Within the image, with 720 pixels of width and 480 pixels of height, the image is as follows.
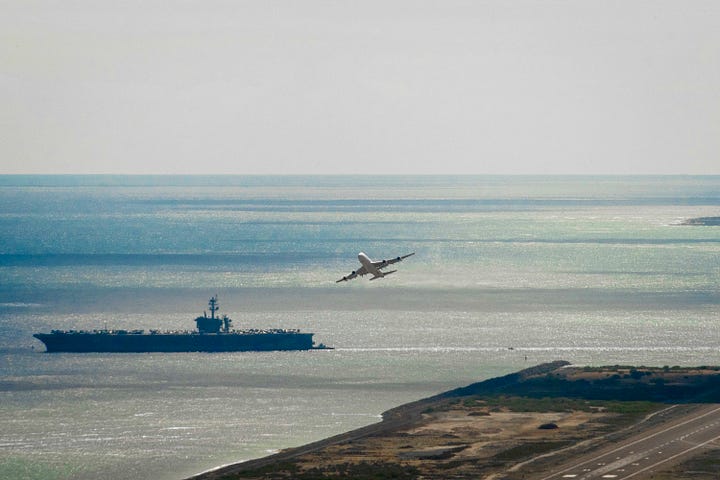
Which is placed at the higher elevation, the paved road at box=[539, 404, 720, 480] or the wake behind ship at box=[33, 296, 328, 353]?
the wake behind ship at box=[33, 296, 328, 353]

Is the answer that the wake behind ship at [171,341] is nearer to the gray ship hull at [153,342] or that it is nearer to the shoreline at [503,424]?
the gray ship hull at [153,342]

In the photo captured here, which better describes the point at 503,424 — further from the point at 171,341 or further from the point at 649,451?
the point at 171,341

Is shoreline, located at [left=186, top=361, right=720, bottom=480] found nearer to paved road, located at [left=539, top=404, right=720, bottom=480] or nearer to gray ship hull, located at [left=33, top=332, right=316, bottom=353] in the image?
paved road, located at [left=539, top=404, right=720, bottom=480]

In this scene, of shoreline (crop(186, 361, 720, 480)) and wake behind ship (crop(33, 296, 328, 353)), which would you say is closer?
shoreline (crop(186, 361, 720, 480))

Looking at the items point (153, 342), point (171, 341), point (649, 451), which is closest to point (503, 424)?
point (649, 451)

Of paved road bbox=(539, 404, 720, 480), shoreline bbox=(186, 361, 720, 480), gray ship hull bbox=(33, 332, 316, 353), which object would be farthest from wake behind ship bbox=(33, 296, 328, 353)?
paved road bbox=(539, 404, 720, 480)

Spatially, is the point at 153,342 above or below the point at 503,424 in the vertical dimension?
above

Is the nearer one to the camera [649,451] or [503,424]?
[649,451]
